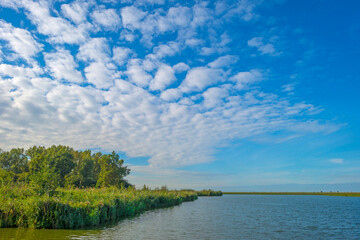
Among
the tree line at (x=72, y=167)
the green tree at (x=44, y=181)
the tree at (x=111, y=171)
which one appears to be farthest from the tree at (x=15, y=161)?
the green tree at (x=44, y=181)

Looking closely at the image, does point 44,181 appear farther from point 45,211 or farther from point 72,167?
point 72,167

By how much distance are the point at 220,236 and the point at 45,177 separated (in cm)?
1982

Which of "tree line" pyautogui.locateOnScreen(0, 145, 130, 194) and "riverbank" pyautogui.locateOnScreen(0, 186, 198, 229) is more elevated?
"tree line" pyautogui.locateOnScreen(0, 145, 130, 194)

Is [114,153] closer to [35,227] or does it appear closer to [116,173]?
[116,173]

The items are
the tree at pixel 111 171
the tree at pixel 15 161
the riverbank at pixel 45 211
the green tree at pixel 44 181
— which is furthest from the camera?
the tree at pixel 15 161

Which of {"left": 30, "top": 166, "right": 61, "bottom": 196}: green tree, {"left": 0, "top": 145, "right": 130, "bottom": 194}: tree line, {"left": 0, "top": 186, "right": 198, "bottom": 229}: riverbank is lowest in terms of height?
{"left": 0, "top": 186, "right": 198, "bottom": 229}: riverbank

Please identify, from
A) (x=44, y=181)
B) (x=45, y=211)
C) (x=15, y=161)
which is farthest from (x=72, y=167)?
(x=45, y=211)

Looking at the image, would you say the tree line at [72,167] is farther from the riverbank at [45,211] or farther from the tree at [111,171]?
the riverbank at [45,211]

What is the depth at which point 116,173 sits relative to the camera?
278ft

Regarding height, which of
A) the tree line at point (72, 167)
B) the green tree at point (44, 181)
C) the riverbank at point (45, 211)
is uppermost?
the tree line at point (72, 167)

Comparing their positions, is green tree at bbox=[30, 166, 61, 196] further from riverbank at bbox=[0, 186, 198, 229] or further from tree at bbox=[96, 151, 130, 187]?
tree at bbox=[96, 151, 130, 187]

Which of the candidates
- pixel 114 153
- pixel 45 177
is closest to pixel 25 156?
pixel 114 153

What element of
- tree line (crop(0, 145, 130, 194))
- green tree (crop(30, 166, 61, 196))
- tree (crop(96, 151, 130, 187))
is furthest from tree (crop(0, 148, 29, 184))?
green tree (crop(30, 166, 61, 196))

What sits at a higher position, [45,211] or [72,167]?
[72,167]
